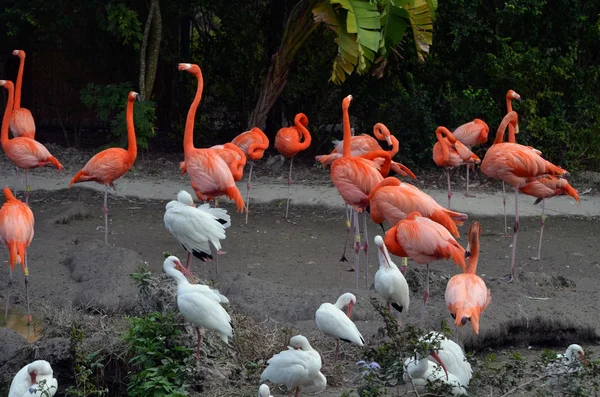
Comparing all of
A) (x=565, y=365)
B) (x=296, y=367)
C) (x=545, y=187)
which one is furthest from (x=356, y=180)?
(x=565, y=365)

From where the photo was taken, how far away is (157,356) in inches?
214

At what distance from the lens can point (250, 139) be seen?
33.0ft

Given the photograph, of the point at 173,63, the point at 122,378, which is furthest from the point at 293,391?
the point at 173,63

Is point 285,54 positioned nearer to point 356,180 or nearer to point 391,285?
point 356,180

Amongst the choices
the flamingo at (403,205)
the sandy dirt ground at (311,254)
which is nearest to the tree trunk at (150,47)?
the sandy dirt ground at (311,254)

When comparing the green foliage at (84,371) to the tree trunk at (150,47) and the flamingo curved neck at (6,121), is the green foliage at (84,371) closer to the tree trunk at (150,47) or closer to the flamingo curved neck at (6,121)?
the flamingo curved neck at (6,121)

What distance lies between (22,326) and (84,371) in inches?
64.4

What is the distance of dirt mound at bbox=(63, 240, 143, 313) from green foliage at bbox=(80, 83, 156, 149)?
401 centimetres

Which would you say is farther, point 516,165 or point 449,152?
point 449,152

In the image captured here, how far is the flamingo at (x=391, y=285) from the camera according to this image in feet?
20.0

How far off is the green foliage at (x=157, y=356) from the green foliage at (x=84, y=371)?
0.20 meters

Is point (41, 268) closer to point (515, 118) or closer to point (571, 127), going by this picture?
point (515, 118)

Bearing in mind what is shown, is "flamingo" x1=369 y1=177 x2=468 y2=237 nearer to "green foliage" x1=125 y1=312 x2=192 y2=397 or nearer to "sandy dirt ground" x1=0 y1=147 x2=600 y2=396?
"sandy dirt ground" x1=0 y1=147 x2=600 y2=396

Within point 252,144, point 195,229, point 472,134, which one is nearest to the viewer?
point 195,229
